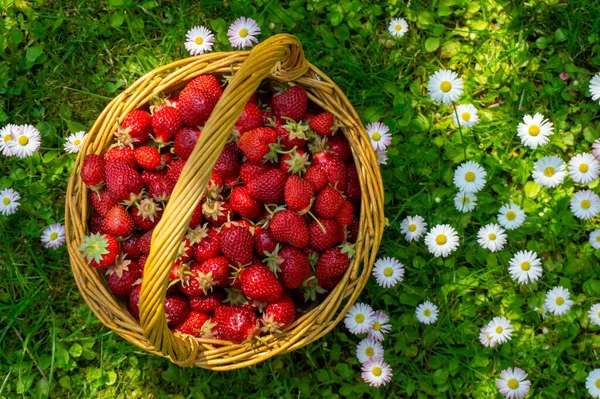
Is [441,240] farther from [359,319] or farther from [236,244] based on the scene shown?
[236,244]

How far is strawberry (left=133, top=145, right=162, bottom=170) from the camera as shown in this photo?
1.96m

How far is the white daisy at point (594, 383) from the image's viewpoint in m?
2.10

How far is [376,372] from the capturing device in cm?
214

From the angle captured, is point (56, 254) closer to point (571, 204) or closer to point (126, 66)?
point (126, 66)

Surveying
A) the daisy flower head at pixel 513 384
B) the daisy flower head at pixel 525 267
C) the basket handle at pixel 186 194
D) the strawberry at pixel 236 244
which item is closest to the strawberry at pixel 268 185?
the strawberry at pixel 236 244

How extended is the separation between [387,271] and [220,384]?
0.67 metres

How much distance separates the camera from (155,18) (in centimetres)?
240

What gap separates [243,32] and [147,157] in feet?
1.94

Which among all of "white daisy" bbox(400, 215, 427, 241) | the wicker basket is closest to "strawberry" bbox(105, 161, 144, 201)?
the wicker basket

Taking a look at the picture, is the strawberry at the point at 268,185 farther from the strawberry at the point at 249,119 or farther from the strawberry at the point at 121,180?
the strawberry at the point at 121,180

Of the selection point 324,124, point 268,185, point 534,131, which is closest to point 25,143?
point 268,185

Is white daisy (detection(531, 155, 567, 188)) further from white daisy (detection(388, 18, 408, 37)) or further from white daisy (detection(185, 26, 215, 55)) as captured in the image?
white daisy (detection(185, 26, 215, 55))

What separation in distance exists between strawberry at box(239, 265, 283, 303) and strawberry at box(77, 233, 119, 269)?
38 centimetres

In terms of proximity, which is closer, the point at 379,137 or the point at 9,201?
the point at 379,137
